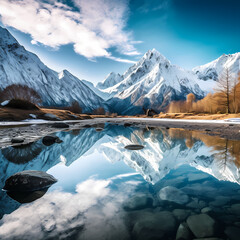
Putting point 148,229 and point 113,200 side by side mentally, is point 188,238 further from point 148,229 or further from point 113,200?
point 113,200

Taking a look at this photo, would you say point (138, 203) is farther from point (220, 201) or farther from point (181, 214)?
point (220, 201)

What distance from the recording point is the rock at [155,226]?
8.77 feet

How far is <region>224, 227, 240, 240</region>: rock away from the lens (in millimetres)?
2574

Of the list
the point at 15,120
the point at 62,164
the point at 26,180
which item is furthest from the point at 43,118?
the point at 26,180

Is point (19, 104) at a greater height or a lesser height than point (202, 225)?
greater

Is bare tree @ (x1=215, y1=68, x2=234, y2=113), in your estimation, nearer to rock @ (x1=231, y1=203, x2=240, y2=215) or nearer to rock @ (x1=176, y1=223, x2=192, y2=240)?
rock @ (x1=231, y1=203, x2=240, y2=215)

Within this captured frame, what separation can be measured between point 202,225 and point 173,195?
4.35 ft

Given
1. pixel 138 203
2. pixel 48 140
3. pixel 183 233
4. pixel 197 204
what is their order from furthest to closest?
pixel 48 140, pixel 138 203, pixel 197 204, pixel 183 233

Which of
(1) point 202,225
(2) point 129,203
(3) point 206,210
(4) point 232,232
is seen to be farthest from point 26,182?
(4) point 232,232

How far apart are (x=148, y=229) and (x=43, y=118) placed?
3794cm

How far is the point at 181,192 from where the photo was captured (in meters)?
4.34

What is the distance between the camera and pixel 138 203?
3.82 meters

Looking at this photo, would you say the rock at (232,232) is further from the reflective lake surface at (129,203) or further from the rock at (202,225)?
the rock at (202,225)

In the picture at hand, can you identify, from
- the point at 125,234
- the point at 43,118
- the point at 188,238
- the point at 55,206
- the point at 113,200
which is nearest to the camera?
the point at 188,238
